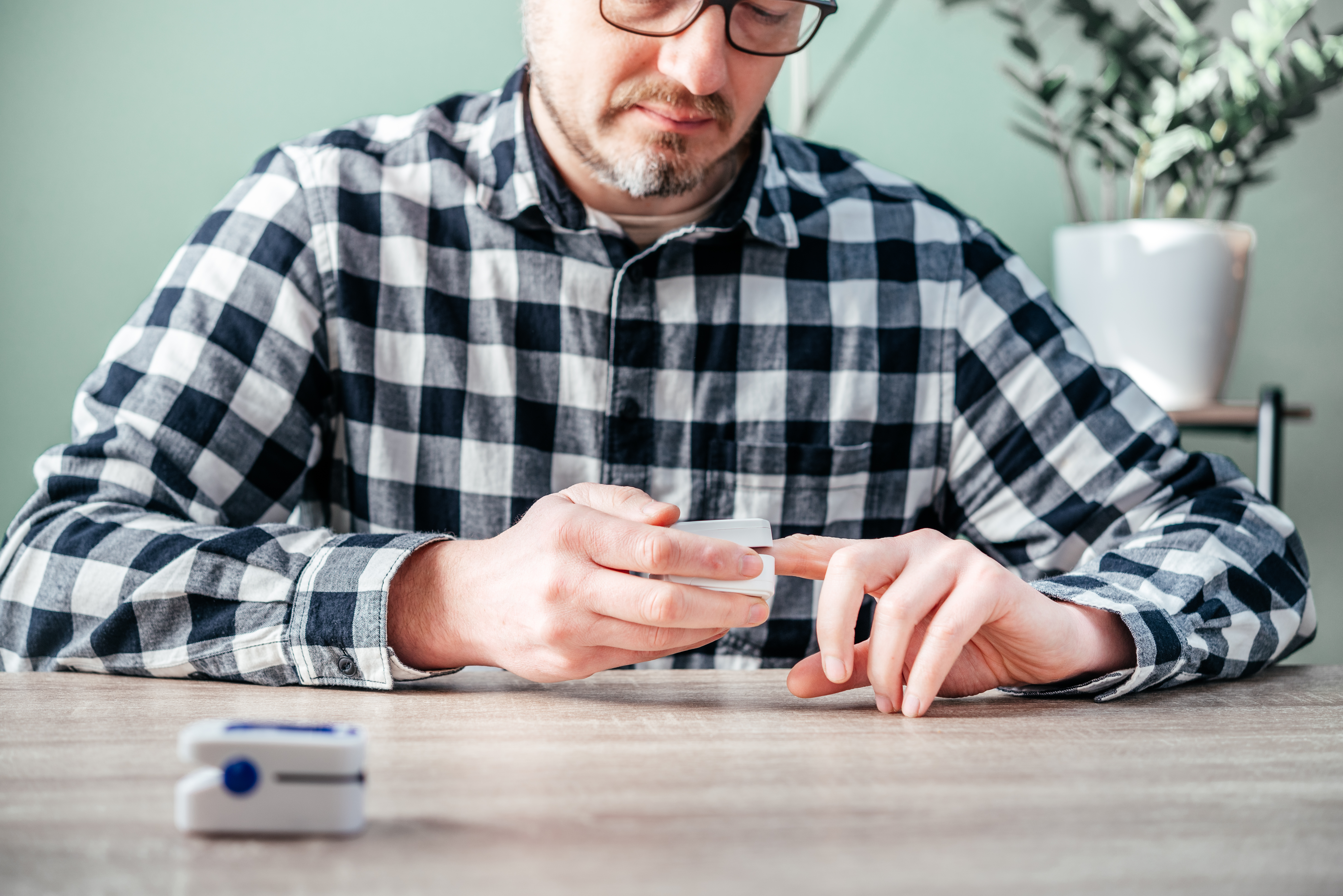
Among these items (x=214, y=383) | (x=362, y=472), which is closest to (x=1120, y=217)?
Result: (x=362, y=472)

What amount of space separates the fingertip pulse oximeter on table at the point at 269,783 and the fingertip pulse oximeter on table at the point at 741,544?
257 mm

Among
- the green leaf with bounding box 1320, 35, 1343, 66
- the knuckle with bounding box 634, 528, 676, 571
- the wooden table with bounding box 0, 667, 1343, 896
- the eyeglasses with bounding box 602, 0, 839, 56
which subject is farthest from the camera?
the green leaf with bounding box 1320, 35, 1343, 66

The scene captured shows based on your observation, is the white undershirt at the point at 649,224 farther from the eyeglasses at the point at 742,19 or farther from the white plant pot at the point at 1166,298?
the white plant pot at the point at 1166,298

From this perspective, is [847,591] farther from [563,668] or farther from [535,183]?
[535,183]

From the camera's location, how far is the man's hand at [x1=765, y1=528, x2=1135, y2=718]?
661 millimetres

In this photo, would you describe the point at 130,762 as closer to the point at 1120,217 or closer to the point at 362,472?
the point at 362,472

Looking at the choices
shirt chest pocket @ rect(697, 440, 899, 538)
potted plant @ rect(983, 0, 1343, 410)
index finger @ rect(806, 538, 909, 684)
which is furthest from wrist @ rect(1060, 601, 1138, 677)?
potted plant @ rect(983, 0, 1343, 410)

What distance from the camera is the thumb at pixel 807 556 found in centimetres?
70

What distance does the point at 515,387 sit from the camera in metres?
1.08

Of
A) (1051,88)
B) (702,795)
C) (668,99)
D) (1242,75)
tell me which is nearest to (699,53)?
(668,99)

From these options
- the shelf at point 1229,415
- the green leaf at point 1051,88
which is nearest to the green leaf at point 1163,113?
the green leaf at point 1051,88

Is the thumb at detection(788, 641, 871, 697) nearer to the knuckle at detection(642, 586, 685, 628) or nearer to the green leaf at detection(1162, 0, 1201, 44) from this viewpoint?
the knuckle at detection(642, 586, 685, 628)

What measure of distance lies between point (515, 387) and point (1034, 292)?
0.62 metres

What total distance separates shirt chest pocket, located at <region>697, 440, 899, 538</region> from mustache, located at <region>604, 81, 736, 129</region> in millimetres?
344
